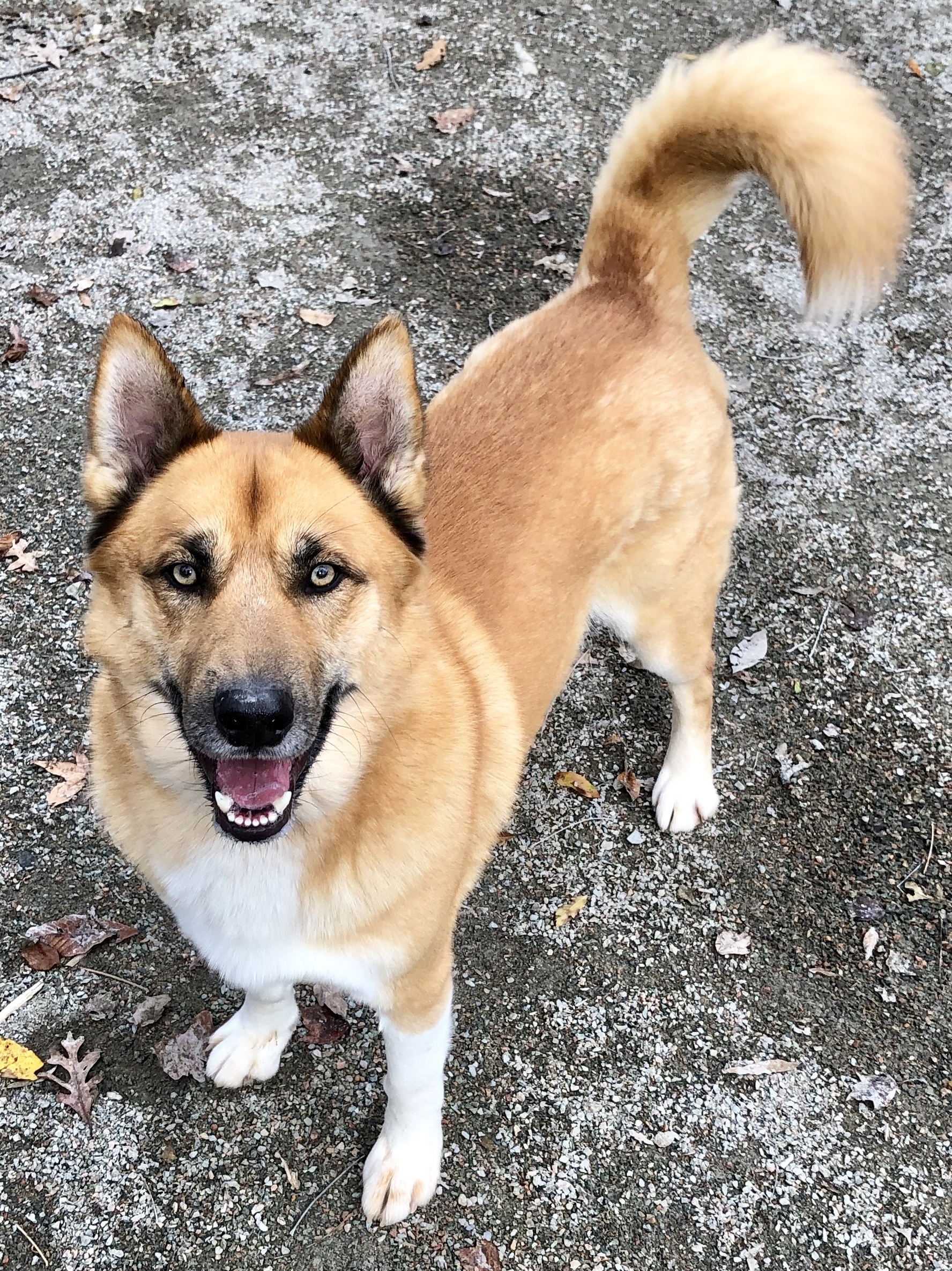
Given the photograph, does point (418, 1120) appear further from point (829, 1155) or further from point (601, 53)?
point (601, 53)

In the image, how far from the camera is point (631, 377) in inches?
112

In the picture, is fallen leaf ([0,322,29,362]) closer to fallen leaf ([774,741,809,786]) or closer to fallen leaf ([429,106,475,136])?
fallen leaf ([429,106,475,136])

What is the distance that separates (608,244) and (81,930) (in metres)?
2.79

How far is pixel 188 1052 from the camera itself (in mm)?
2973

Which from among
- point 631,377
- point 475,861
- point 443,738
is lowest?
point 475,861

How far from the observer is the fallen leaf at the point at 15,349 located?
4.76 metres

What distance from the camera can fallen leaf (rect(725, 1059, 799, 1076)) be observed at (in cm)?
306

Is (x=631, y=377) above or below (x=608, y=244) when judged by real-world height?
below

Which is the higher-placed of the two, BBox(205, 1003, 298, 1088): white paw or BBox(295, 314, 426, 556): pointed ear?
BBox(295, 314, 426, 556): pointed ear

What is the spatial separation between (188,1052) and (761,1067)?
5.88 ft

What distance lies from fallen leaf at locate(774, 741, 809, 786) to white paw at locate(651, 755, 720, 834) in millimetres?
313

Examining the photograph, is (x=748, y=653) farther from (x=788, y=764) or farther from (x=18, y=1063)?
(x=18, y=1063)

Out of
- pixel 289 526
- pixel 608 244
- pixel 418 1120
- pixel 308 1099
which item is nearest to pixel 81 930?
pixel 308 1099

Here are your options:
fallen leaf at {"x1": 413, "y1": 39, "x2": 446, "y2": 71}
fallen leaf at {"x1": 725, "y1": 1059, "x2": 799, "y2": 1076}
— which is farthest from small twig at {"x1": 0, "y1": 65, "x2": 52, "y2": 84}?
fallen leaf at {"x1": 725, "y1": 1059, "x2": 799, "y2": 1076}
